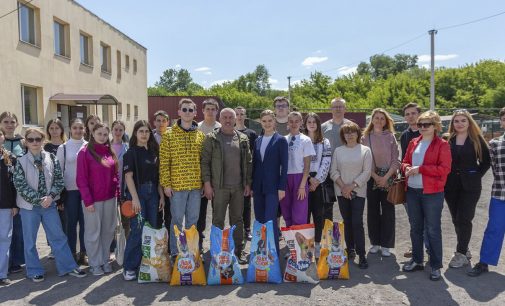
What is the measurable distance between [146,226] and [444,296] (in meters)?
3.14

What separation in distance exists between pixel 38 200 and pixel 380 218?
4.14 meters

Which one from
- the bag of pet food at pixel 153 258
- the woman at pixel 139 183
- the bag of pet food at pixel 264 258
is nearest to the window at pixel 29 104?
the woman at pixel 139 183

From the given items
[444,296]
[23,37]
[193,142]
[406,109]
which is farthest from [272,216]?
[23,37]

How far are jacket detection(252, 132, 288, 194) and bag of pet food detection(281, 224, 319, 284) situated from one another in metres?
0.62

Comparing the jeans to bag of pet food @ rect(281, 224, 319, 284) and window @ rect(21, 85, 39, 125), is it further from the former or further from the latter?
window @ rect(21, 85, 39, 125)

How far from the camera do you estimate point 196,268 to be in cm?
445

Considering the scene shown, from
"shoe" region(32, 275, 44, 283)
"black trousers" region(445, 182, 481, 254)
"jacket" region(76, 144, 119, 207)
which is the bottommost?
"shoe" region(32, 275, 44, 283)

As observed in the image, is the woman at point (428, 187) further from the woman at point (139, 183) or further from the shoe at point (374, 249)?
the woman at point (139, 183)

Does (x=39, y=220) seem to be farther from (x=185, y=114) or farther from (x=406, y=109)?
(x=406, y=109)

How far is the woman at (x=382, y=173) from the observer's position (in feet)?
17.3

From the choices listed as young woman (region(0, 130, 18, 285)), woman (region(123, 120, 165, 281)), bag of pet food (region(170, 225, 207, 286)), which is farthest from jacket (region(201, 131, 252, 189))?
young woman (region(0, 130, 18, 285))

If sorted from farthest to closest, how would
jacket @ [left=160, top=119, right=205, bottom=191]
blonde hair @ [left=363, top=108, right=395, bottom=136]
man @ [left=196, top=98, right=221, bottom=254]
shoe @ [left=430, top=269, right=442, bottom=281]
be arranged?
man @ [left=196, top=98, right=221, bottom=254], blonde hair @ [left=363, top=108, right=395, bottom=136], jacket @ [left=160, top=119, right=205, bottom=191], shoe @ [left=430, top=269, right=442, bottom=281]

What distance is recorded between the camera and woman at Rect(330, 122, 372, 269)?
501cm

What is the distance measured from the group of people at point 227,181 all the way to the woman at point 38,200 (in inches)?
0.4
